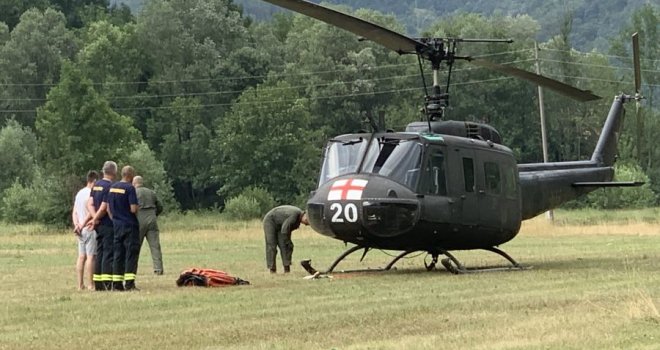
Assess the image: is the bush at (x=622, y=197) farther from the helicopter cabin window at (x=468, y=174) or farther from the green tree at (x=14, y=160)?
the helicopter cabin window at (x=468, y=174)

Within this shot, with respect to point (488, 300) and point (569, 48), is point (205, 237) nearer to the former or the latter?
point (488, 300)

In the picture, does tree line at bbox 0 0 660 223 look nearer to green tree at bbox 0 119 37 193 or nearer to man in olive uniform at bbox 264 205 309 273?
green tree at bbox 0 119 37 193

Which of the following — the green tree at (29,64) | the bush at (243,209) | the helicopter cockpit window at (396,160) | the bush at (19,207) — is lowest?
the bush at (243,209)

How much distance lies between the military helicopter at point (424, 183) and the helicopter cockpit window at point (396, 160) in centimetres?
2

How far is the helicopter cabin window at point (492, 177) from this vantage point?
19391mm

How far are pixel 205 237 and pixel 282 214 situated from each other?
63.4ft

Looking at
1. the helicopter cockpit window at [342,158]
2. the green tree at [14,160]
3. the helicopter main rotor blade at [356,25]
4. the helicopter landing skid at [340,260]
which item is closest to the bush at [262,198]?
the green tree at [14,160]

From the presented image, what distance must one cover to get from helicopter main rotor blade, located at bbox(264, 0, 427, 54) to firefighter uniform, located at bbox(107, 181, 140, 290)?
3831mm

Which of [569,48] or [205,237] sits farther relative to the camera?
[569,48]

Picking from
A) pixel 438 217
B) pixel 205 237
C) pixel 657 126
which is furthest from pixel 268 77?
pixel 438 217

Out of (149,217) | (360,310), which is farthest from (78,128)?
(360,310)

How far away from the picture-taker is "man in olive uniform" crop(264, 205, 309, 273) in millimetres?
20094

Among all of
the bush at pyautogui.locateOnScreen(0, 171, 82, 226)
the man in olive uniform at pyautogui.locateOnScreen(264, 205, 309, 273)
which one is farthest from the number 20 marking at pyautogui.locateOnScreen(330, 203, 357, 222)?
the bush at pyautogui.locateOnScreen(0, 171, 82, 226)

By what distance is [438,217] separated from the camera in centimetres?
1820
